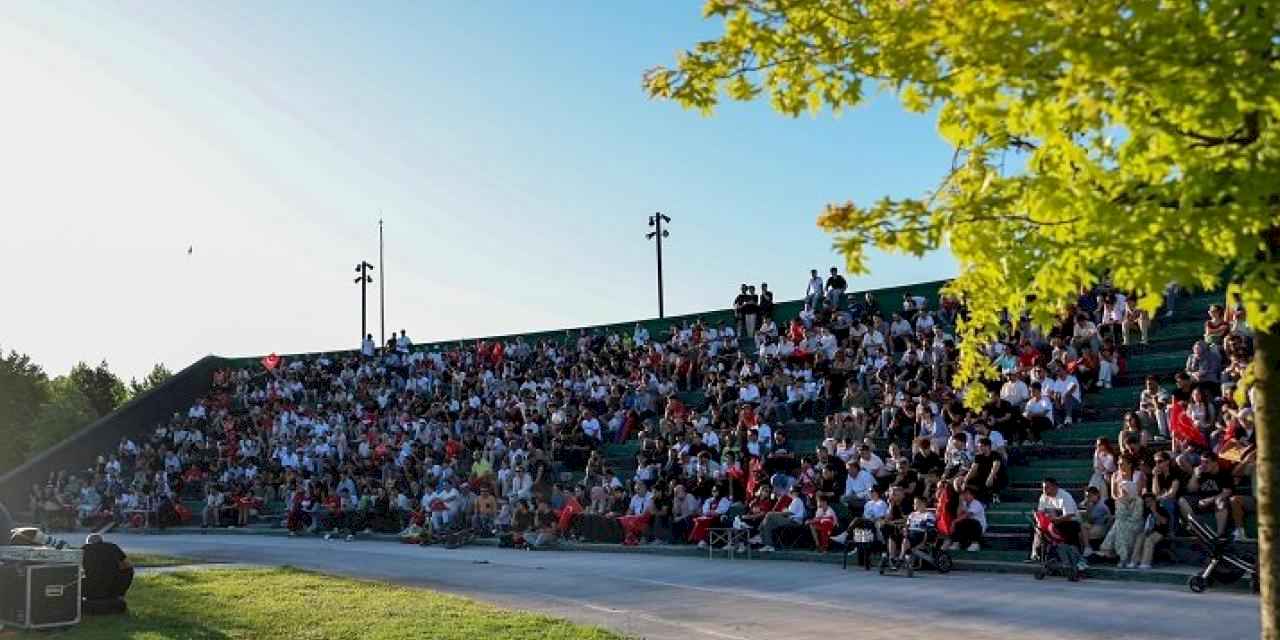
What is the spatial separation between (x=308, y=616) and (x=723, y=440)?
12245 mm

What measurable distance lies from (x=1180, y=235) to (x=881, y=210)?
4.43 feet

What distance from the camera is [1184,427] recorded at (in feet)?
52.7

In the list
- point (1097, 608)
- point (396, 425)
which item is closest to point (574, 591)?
point (1097, 608)

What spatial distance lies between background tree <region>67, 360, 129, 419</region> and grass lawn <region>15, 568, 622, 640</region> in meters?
82.5

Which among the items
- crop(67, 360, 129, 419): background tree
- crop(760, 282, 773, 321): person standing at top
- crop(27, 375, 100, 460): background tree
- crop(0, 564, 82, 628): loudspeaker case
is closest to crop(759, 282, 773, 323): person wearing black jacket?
crop(760, 282, 773, 321): person standing at top

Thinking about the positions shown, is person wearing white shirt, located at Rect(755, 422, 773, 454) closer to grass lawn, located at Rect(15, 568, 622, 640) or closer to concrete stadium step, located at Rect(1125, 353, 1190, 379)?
concrete stadium step, located at Rect(1125, 353, 1190, 379)

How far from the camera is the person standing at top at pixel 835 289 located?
28047 millimetres

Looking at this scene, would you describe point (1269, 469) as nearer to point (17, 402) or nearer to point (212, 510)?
point (212, 510)

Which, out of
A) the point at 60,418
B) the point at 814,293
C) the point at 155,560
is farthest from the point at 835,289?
the point at 60,418

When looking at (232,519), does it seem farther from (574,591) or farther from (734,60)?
(734,60)

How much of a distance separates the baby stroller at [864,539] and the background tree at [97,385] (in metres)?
85.2

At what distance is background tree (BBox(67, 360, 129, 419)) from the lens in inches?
3578

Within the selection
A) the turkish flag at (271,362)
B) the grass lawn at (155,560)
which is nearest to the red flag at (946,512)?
the grass lawn at (155,560)

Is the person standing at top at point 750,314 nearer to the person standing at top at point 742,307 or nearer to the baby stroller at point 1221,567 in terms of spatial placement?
the person standing at top at point 742,307
